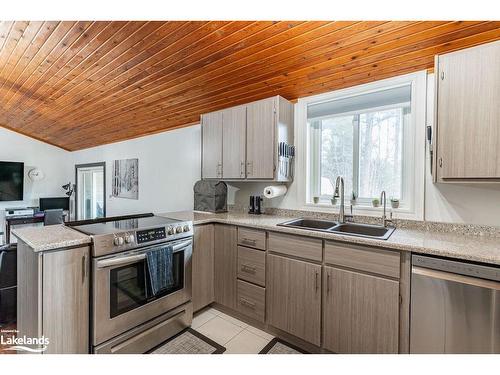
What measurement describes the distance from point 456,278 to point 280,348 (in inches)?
51.1

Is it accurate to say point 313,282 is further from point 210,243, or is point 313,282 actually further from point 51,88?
point 51,88

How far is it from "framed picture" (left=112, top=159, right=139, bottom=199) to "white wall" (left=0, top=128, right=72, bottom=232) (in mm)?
2286

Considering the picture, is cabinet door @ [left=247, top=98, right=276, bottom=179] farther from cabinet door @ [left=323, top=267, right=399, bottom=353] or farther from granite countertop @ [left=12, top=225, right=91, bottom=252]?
granite countertop @ [left=12, top=225, right=91, bottom=252]

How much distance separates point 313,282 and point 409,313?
0.60 m

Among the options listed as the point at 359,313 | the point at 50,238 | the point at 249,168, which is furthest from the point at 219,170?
the point at 359,313

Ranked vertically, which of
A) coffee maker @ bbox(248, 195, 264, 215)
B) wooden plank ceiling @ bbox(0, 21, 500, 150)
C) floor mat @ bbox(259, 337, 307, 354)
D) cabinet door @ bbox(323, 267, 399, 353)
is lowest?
floor mat @ bbox(259, 337, 307, 354)

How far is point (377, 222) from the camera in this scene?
208cm

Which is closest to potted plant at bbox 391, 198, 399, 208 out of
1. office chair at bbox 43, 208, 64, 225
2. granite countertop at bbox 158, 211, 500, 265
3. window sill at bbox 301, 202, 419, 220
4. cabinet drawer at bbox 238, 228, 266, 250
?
window sill at bbox 301, 202, 419, 220

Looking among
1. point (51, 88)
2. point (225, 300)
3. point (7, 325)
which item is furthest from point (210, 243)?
point (51, 88)

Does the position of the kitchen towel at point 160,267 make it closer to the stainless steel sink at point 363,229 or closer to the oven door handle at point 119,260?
the oven door handle at point 119,260

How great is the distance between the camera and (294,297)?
188cm

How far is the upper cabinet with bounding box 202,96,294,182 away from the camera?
2.34 metres

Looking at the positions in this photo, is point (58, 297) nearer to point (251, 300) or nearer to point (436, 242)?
point (251, 300)
